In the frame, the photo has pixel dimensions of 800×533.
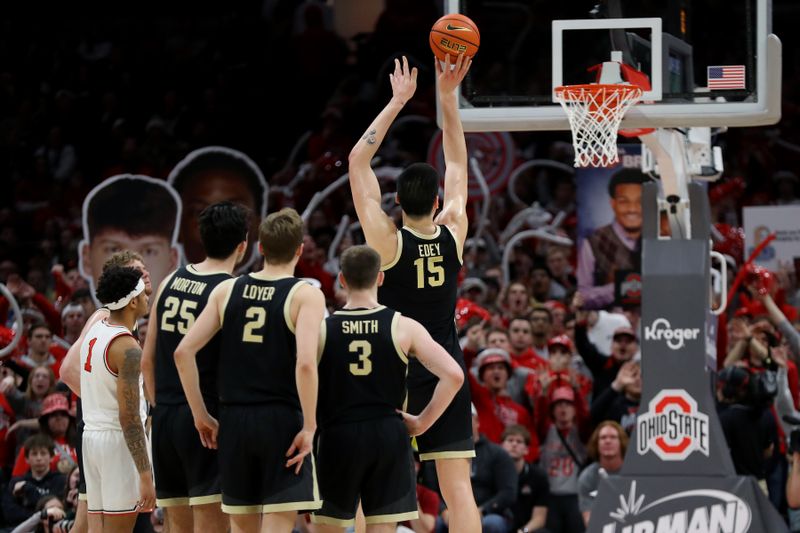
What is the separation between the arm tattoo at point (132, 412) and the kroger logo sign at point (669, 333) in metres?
4.14

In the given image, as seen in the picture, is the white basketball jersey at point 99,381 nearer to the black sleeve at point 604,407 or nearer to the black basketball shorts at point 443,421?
the black basketball shorts at point 443,421

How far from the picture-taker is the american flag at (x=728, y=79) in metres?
9.45

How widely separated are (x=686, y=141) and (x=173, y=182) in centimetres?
689

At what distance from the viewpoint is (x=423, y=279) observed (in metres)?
7.56

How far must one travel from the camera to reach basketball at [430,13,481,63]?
7953mm

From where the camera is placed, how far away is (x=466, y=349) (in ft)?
43.5

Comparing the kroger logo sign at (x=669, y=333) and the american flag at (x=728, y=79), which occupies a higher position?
the american flag at (x=728, y=79)

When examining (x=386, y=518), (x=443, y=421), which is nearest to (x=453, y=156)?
(x=443, y=421)

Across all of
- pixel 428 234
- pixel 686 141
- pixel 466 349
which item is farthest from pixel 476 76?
pixel 428 234

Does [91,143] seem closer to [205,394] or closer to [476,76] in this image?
[476,76]

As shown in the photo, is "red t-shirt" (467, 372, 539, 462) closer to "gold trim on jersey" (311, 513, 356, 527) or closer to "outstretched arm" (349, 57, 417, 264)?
"outstretched arm" (349, 57, 417, 264)

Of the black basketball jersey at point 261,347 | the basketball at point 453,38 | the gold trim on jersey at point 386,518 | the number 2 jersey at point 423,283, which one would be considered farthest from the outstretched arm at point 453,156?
the gold trim on jersey at point 386,518

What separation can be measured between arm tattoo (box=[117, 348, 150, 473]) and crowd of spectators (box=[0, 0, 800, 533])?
355 centimetres

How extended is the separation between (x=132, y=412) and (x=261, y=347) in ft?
3.92
